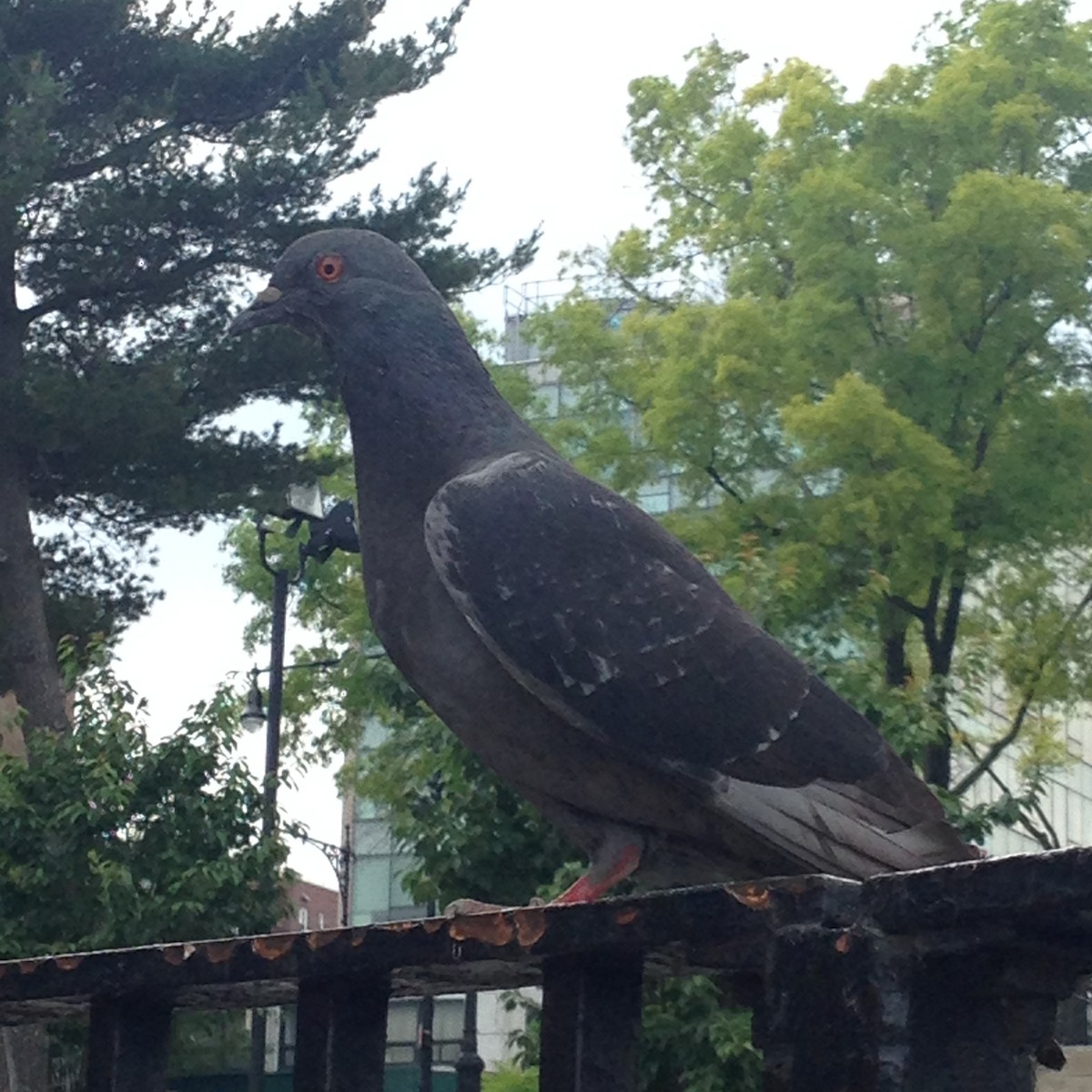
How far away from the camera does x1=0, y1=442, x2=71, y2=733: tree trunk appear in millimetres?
17656

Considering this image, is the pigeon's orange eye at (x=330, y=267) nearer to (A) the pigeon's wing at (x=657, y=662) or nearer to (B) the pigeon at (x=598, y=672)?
(B) the pigeon at (x=598, y=672)

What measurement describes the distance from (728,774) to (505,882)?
9165 millimetres

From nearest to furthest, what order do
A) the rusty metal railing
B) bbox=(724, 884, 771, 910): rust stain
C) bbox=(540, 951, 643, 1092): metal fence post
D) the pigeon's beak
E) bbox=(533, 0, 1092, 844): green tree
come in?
the rusty metal railing → bbox=(724, 884, 771, 910): rust stain → bbox=(540, 951, 643, 1092): metal fence post → the pigeon's beak → bbox=(533, 0, 1092, 844): green tree

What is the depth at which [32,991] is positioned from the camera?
8.83 ft

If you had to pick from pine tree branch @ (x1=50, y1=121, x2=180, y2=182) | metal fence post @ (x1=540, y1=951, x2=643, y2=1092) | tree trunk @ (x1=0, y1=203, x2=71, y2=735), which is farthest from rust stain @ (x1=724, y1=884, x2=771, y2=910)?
pine tree branch @ (x1=50, y1=121, x2=180, y2=182)

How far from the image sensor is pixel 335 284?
13.1 ft

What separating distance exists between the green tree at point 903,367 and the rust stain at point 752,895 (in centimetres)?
1342

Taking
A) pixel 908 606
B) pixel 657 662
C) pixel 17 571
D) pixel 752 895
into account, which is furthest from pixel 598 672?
pixel 17 571

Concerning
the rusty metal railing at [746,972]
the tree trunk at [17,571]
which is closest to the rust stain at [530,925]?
the rusty metal railing at [746,972]

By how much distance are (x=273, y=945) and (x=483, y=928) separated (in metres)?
0.35

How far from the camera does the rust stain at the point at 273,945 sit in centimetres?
240

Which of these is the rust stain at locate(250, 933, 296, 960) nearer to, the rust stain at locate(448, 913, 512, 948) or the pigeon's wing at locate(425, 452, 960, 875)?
the rust stain at locate(448, 913, 512, 948)

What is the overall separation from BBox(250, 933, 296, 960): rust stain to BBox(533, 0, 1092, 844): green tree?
13.0 meters

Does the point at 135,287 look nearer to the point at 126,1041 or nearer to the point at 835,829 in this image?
the point at 835,829
